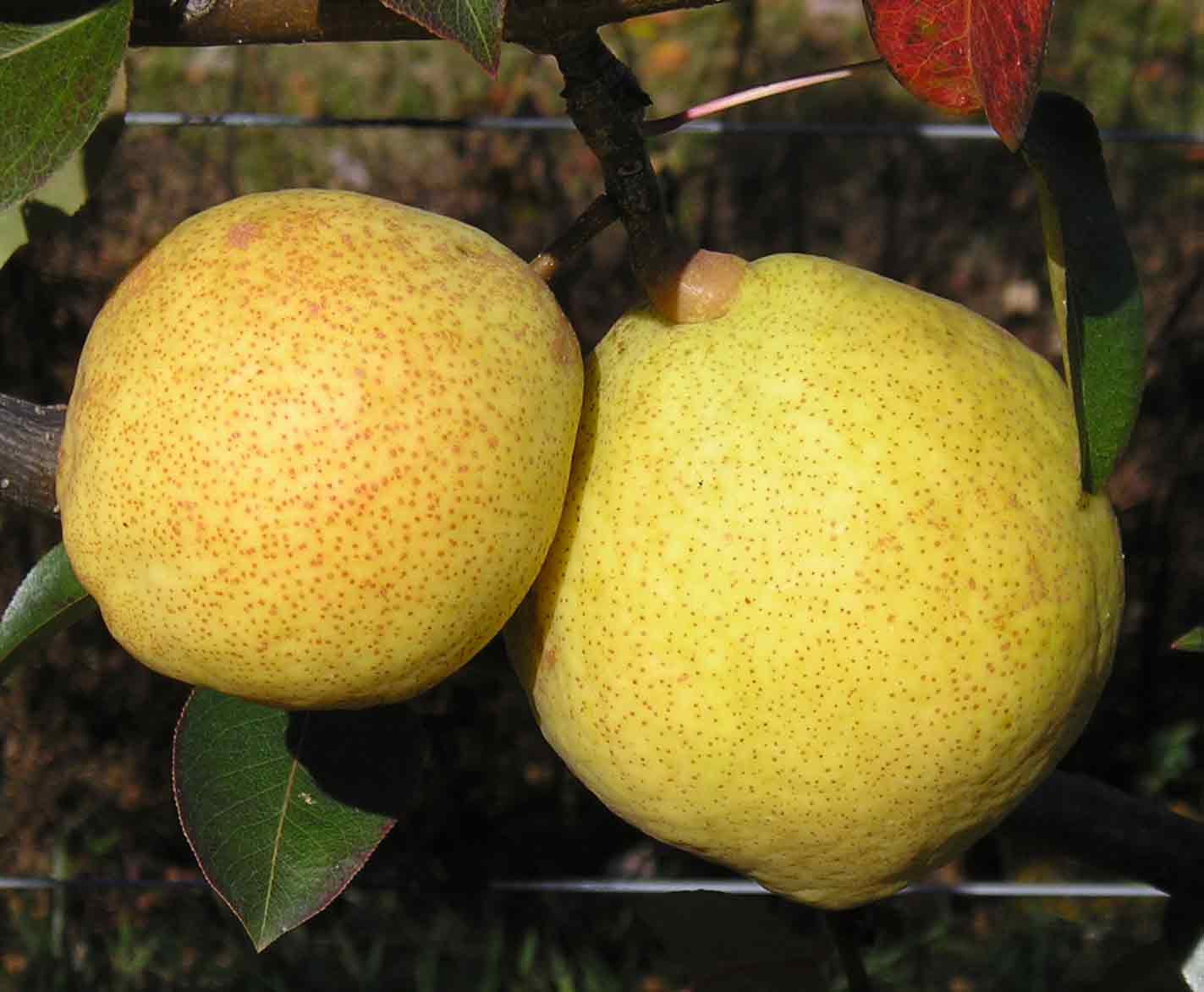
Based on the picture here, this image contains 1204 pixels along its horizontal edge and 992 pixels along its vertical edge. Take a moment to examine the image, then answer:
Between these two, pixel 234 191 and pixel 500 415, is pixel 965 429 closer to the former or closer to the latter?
pixel 500 415

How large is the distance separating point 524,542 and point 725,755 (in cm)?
14

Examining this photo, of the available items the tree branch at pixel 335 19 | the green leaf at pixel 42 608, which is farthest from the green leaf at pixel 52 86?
the green leaf at pixel 42 608

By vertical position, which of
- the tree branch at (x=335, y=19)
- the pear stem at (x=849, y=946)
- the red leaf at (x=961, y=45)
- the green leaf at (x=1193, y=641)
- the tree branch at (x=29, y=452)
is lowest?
the pear stem at (x=849, y=946)

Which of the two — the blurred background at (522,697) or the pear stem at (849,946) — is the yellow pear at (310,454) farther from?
the blurred background at (522,697)

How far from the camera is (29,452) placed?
33.4 inches

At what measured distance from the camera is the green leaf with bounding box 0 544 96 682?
2.95 ft

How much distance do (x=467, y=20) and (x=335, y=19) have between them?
102mm

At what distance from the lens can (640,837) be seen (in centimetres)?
234

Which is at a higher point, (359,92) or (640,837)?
(359,92)

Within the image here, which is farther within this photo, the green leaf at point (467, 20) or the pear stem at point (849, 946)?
the pear stem at point (849, 946)

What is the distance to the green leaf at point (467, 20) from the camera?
0.62 m

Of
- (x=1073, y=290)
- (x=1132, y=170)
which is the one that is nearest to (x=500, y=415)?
(x=1073, y=290)

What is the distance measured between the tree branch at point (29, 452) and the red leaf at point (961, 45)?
1.59 feet

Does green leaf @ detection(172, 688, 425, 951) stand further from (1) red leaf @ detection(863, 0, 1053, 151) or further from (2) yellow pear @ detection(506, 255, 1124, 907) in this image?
(1) red leaf @ detection(863, 0, 1053, 151)
